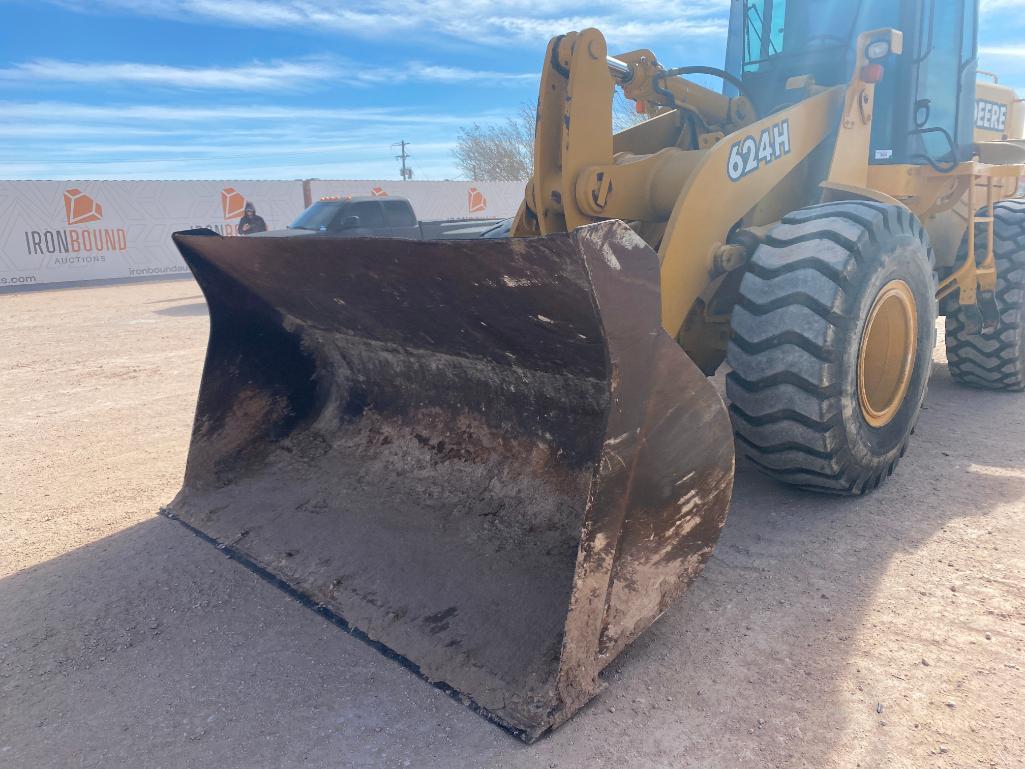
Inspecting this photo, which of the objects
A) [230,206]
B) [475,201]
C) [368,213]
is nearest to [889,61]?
[368,213]

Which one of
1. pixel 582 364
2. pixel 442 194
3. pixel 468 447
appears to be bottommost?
pixel 468 447

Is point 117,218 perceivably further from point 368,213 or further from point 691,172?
point 691,172

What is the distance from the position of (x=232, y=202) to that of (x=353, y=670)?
20.5 meters

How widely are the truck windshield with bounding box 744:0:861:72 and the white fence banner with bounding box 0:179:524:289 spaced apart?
57.5 feet

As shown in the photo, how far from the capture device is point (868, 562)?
3221 mm

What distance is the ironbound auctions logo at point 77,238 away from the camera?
18203 millimetres

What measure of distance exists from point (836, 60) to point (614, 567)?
3653 millimetres

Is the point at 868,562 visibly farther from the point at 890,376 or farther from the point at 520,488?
the point at 520,488

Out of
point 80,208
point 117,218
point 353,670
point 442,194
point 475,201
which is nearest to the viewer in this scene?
point 353,670

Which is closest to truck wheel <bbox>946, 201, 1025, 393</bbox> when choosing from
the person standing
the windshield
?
the windshield

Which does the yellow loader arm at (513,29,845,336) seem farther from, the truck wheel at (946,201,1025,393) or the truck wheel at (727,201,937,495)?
the truck wheel at (946,201,1025,393)

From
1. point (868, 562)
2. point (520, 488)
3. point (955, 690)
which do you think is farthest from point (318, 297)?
point (955, 690)

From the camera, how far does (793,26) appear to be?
15.8 ft

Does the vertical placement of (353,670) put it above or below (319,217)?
below
